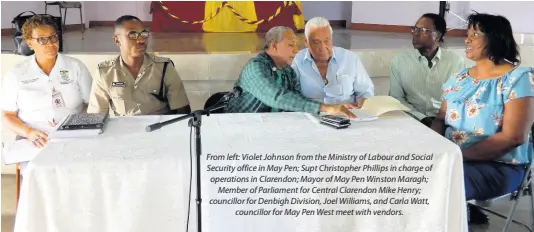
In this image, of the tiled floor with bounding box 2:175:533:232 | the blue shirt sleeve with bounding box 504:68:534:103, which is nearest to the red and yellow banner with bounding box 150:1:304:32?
the tiled floor with bounding box 2:175:533:232

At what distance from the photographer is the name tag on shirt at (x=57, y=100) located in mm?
2763

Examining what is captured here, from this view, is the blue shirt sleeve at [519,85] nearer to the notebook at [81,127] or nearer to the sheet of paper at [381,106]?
the sheet of paper at [381,106]

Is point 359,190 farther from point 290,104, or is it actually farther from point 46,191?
point 46,191

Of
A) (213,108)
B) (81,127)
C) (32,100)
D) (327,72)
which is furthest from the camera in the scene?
(327,72)

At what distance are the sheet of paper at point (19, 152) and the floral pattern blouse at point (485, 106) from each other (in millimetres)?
1863

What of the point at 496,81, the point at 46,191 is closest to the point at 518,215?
the point at 496,81

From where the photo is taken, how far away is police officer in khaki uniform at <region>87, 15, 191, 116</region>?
2.75 meters

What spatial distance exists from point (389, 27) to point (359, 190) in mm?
6920

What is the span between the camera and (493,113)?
2.35 m

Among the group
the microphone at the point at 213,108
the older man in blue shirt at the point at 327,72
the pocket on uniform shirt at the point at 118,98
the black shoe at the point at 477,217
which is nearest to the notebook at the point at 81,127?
the microphone at the point at 213,108

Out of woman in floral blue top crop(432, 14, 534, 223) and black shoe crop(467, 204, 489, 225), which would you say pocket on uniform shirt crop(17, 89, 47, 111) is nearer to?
woman in floral blue top crop(432, 14, 534, 223)

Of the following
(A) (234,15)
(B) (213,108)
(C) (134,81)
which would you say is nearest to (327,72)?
(C) (134,81)

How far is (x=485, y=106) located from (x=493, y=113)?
0.04 meters

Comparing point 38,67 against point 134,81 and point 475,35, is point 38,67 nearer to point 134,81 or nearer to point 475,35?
point 134,81
